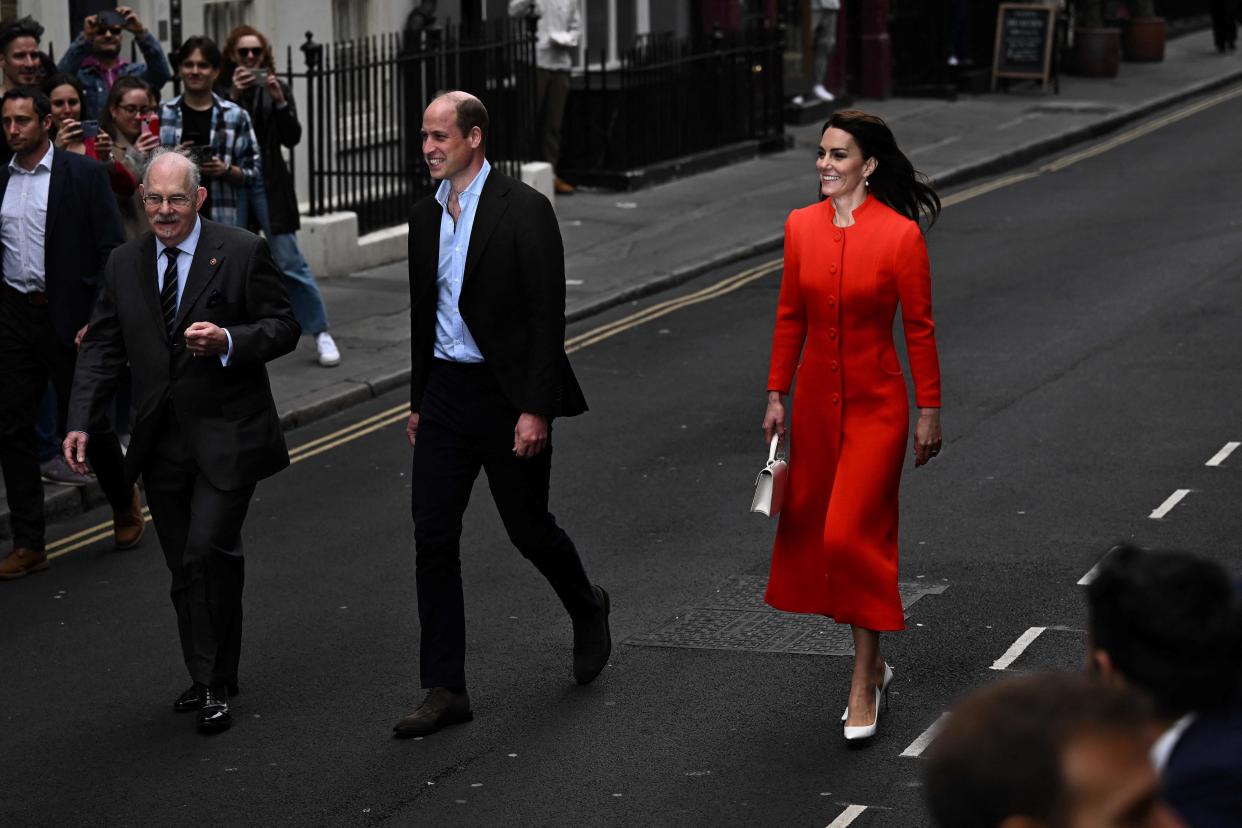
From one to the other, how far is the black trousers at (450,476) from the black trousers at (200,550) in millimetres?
654

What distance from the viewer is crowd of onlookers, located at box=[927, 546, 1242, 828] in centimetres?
263

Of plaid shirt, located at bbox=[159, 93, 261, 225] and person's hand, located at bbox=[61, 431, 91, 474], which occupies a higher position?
plaid shirt, located at bbox=[159, 93, 261, 225]

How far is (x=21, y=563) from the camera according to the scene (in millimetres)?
9141

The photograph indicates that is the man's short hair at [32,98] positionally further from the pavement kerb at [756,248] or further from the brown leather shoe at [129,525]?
the pavement kerb at [756,248]

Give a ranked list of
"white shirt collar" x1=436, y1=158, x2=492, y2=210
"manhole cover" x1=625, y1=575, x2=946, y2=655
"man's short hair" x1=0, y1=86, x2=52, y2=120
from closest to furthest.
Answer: "white shirt collar" x1=436, y1=158, x2=492, y2=210, "manhole cover" x1=625, y1=575, x2=946, y2=655, "man's short hair" x1=0, y1=86, x2=52, y2=120

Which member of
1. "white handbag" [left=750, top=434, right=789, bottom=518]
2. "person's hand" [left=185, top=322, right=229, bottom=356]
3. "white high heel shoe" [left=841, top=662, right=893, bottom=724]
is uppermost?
"person's hand" [left=185, top=322, right=229, bottom=356]

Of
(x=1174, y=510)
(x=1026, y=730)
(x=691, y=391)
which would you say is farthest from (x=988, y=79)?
(x=1026, y=730)

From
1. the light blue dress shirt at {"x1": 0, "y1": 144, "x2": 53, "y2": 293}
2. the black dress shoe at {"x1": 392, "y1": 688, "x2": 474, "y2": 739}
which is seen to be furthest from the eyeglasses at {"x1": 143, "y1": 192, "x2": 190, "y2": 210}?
the light blue dress shirt at {"x1": 0, "y1": 144, "x2": 53, "y2": 293}

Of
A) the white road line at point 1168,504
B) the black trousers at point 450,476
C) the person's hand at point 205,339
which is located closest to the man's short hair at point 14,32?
the person's hand at point 205,339

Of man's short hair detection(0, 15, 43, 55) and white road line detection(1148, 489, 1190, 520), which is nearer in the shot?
white road line detection(1148, 489, 1190, 520)

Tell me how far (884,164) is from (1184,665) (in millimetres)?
3901

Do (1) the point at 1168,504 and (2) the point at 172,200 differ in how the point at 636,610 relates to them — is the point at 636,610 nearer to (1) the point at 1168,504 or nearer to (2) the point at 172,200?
(2) the point at 172,200

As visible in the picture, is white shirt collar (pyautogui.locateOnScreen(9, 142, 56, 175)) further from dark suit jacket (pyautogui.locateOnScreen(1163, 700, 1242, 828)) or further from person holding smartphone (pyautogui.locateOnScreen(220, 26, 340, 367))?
dark suit jacket (pyautogui.locateOnScreen(1163, 700, 1242, 828))

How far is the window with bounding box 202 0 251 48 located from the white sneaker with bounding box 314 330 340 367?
16.6 ft
